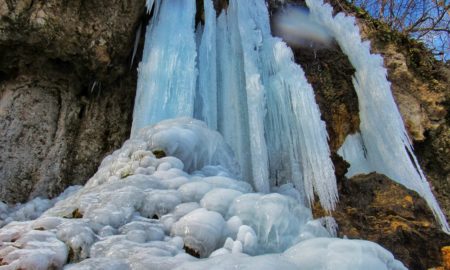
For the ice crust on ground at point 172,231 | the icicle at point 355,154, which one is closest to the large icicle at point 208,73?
the ice crust on ground at point 172,231

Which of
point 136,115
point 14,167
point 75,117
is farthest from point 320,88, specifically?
point 14,167

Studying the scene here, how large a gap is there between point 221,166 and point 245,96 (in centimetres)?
147

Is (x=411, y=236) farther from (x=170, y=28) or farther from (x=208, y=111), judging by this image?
(x=170, y=28)

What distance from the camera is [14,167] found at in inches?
197

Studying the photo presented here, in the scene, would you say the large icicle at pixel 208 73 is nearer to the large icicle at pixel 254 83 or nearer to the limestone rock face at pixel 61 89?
the large icicle at pixel 254 83

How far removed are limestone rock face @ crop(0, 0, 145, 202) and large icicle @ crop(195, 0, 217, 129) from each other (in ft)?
2.80

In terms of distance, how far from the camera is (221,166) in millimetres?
3938

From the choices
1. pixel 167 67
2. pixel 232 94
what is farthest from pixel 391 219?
pixel 167 67

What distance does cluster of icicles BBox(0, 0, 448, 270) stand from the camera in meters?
2.16

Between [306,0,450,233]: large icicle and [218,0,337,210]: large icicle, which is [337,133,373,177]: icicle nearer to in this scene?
[306,0,450,233]: large icicle

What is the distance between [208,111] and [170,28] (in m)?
1.28

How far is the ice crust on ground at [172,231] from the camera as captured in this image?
202cm

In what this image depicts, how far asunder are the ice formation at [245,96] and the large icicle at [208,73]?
11mm

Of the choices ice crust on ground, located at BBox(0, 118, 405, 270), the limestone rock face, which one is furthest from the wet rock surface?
the limestone rock face
